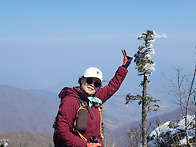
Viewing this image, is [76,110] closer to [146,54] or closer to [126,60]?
[126,60]

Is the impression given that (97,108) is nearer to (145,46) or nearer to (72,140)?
(72,140)

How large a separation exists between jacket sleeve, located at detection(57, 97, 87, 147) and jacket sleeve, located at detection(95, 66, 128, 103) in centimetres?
78

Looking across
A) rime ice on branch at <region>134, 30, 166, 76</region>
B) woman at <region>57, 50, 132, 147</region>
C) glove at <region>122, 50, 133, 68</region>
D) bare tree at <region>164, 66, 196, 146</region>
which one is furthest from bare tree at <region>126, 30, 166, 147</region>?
woman at <region>57, 50, 132, 147</region>

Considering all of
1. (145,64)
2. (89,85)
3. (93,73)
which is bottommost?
(89,85)

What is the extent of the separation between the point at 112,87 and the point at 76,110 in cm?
112

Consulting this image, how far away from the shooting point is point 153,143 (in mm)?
13570

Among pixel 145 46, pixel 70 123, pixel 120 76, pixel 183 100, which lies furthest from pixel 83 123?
pixel 145 46

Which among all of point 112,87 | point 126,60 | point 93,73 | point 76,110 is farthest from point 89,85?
point 126,60

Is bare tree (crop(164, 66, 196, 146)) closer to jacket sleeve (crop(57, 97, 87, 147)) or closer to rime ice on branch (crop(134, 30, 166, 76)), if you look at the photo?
rime ice on branch (crop(134, 30, 166, 76))

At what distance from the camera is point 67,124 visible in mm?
3711

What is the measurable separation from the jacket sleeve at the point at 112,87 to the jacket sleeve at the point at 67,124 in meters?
0.78

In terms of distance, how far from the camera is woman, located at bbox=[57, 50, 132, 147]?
12.2 feet

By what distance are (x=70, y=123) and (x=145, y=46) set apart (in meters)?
13.6

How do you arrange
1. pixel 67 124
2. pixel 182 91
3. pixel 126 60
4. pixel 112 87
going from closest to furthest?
pixel 67 124 → pixel 112 87 → pixel 126 60 → pixel 182 91
